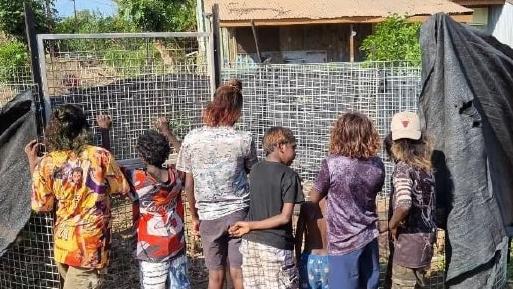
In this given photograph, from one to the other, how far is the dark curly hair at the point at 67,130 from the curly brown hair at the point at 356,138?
154 centimetres

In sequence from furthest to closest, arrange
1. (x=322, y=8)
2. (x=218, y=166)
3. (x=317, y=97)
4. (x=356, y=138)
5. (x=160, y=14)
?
(x=160, y=14), (x=322, y=8), (x=317, y=97), (x=218, y=166), (x=356, y=138)

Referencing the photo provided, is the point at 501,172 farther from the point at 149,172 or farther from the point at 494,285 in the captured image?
the point at 149,172

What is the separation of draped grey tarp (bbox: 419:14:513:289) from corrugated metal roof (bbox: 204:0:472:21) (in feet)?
25.3

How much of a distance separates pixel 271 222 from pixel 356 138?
69 cm

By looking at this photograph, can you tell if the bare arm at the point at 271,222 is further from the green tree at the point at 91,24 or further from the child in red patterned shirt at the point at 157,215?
the green tree at the point at 91,24

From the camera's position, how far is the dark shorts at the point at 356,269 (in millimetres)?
3264

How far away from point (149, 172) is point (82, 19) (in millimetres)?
33316

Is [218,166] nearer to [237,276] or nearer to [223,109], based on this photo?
[223,109]

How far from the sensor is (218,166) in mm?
3484

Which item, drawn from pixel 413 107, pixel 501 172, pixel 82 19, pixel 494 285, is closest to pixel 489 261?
pixel 494 285

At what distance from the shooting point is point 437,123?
374 cm

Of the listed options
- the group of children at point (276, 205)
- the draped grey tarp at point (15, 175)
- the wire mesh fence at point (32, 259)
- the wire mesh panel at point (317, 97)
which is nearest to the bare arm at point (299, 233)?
the group of children at point (276, 205)

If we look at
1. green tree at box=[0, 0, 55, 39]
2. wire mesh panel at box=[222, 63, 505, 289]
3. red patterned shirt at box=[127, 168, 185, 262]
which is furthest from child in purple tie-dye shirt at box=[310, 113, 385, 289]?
green tree at box=[0, 0, 55, 39]

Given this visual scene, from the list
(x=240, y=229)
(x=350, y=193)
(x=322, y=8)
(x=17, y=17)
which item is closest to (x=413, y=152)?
(x=350, y=193)
